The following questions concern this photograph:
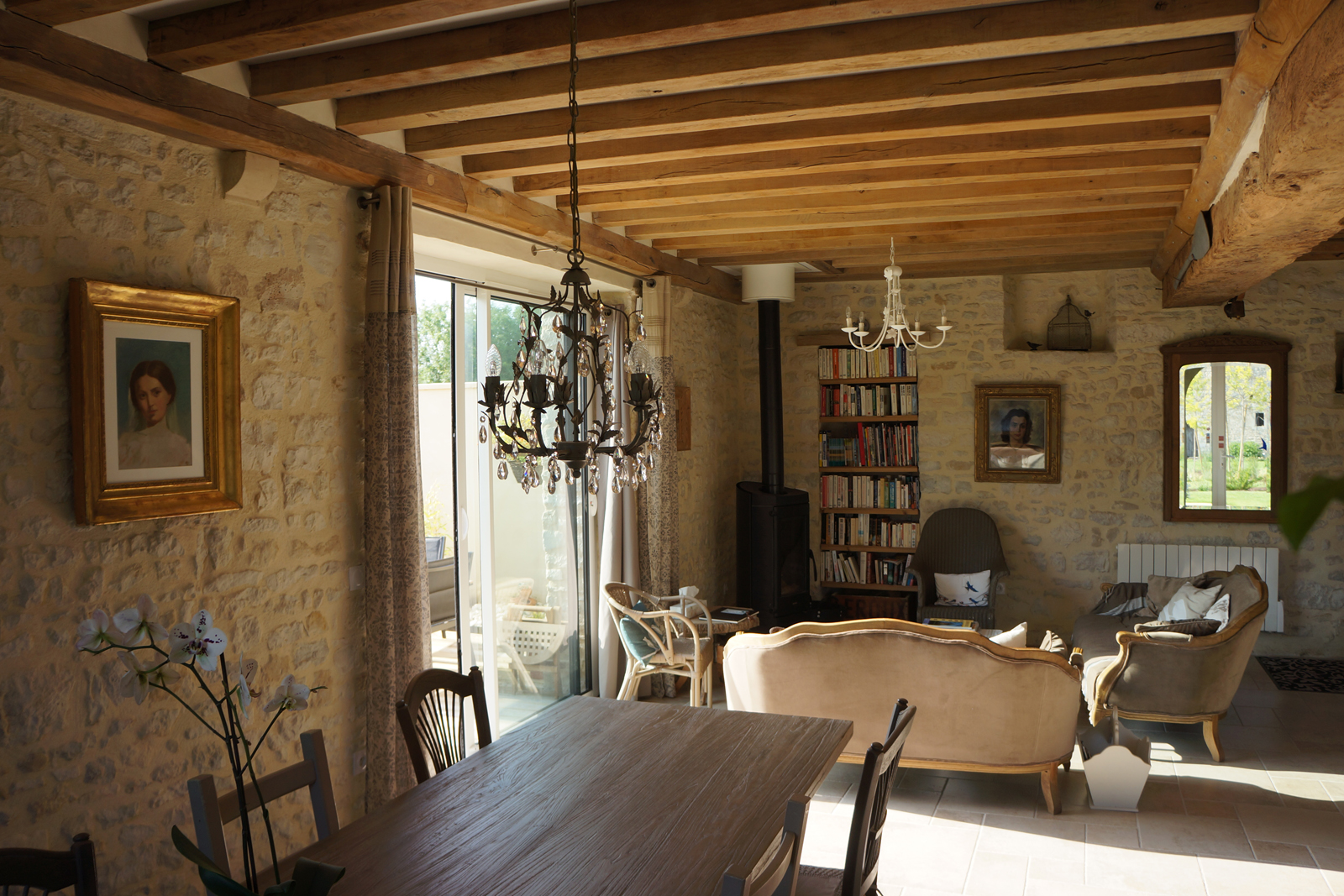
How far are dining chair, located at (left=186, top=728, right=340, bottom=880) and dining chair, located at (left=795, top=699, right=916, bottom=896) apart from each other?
122 centimetres

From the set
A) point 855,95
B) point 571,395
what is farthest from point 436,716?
point 855,95

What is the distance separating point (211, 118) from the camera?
2.89 meters

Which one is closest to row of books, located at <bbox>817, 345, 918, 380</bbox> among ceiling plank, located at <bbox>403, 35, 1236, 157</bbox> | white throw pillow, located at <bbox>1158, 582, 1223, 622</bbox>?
white throw pillow, located at <bbox>1158, 582, 1223, 622</bbox>

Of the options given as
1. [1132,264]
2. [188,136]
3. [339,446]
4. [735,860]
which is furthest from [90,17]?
[1132,264]

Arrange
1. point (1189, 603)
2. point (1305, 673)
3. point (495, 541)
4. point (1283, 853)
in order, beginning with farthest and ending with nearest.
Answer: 1. point (1305, 673)
2. point (1189, 603)
3. point (495, 541)
4. point (1283, 853)

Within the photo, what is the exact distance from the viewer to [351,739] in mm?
3564

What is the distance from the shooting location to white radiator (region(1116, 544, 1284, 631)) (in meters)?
6.79

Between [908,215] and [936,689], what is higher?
[908,215]

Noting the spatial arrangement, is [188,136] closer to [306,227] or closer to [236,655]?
[306,227]

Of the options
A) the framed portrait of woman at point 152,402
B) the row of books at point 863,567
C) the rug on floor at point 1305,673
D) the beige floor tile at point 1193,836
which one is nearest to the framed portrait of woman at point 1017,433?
the row of books at point 863,567

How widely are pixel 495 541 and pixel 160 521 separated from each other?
7.94 feet

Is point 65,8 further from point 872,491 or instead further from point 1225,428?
point 1225,428

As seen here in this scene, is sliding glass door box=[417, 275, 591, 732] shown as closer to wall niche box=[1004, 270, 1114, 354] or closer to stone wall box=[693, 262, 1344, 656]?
stone wall box=[693, 262, 1344, 656]

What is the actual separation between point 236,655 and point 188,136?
1.61 m
